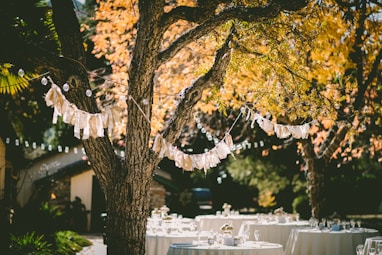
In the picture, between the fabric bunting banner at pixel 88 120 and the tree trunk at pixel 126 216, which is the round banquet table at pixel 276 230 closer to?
the tree trunk at pixel 126 216

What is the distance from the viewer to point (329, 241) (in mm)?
13961

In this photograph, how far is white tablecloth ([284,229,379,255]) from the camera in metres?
13.9

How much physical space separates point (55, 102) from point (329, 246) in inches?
328

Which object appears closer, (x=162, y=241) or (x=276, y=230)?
(x=162, y=241)

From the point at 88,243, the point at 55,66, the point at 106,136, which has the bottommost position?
the point at 88,243

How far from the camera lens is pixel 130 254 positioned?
28.9 feet

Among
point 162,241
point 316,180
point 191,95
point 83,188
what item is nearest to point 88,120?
point 191,95

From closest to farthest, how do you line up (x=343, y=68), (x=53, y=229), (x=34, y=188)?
1. (x=343, y=68)
2. (x=53, y=229)
3. (x=34, y=188)

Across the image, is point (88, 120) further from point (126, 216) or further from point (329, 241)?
point (329, 241)

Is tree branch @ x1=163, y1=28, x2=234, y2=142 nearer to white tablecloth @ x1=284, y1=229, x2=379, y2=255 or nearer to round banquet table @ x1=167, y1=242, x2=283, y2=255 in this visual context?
round banquet table @ x1=167, y1=242, x2=283, y2=255

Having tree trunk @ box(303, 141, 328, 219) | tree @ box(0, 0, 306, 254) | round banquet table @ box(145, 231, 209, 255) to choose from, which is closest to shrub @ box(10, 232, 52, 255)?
round banquet table @ box(145, 231, 209, 255)

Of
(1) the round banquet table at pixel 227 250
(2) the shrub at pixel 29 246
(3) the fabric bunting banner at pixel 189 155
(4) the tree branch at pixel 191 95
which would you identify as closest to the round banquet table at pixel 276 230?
(2) the shrub at pixel 29 246

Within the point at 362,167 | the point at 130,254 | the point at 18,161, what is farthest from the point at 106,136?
the point at 362,167

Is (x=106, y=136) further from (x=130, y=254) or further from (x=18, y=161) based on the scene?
(x=18, y=161)
